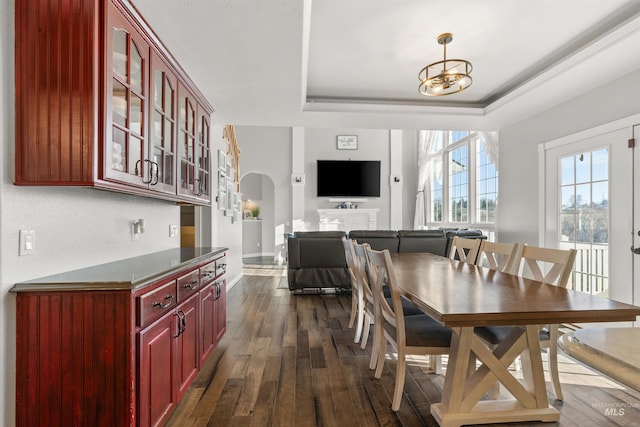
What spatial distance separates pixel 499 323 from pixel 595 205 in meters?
2.90

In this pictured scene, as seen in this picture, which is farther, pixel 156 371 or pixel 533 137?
pixel 533 137

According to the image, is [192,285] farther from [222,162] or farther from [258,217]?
[258,217]

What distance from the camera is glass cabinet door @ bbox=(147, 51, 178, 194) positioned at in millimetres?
2094

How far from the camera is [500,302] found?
1568mm

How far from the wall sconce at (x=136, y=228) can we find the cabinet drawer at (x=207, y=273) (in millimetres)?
526

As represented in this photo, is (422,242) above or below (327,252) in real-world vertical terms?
above

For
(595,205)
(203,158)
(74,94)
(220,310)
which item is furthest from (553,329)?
(203,158)

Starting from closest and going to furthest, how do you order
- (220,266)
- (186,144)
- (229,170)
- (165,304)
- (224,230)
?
(165,304) → (186,144) → (220,266) → (224,230) → (229,170)

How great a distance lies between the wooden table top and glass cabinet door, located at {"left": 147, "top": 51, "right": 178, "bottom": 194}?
5.39 feet

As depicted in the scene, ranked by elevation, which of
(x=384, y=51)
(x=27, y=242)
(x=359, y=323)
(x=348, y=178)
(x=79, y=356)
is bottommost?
(x=359, y=323)

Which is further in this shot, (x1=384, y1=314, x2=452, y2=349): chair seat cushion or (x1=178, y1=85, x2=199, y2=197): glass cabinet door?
(x1=178, y1=85, x2=199, y2=197): glass cabinet door

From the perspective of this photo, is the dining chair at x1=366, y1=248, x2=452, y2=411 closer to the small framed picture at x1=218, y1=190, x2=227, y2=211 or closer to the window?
the small framed picture at x1=218, y1=190, x2=227, y2=211

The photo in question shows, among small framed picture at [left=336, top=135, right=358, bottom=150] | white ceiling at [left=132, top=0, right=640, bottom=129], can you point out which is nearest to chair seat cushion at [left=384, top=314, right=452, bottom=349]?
white ceiling at [left=132, top=0, right=640, bottom=129]

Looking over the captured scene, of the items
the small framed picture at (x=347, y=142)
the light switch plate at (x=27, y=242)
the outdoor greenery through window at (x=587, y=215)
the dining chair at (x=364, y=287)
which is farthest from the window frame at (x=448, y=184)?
the light switch plate at (x=27, y=242)
